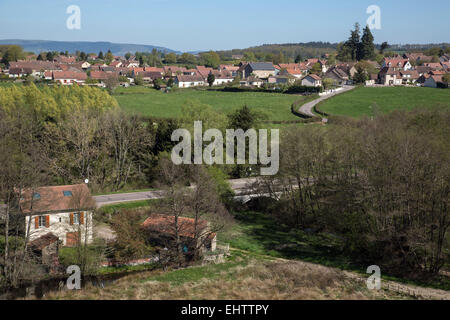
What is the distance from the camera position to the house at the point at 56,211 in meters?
26.2

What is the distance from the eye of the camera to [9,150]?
33.0 metres

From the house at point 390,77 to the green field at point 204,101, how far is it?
32790mm

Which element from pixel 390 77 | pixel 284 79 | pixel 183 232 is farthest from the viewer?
pixel 284 79

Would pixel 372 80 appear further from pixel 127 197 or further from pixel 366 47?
pixel 127 197

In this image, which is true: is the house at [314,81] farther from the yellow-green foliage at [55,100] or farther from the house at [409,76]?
the yellow-green foliage at [55,100]

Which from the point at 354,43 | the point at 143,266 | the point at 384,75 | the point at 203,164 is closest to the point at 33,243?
the point at 143,266

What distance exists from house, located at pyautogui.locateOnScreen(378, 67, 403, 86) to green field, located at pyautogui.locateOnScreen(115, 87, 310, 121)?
32790 mm

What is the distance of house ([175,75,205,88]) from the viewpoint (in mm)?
112500

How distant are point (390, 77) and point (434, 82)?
13.1m

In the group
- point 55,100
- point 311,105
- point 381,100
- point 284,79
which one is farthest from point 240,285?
point 284,79

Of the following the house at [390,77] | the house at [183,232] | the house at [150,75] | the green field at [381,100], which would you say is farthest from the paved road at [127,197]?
the house at [150,75]

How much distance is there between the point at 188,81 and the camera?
377ft

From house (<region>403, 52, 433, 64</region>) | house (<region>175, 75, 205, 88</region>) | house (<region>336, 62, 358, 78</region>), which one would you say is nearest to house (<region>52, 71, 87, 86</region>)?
house (<region>175, 75, 205, 88</region>)
